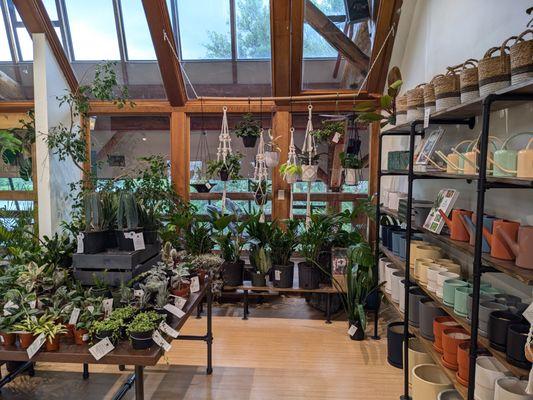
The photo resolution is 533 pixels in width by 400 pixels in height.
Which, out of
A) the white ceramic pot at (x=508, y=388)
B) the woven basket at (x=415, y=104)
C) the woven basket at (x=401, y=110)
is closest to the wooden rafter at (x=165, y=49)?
the woven basket at (x=401, y=110)

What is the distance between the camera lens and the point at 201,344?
3318mm

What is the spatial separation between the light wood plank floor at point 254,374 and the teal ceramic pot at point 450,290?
3.07ft

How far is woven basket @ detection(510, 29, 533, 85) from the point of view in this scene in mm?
1477

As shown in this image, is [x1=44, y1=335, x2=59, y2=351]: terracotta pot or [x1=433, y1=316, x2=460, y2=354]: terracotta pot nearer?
[x1=44, y1=335, x2=59, y2=351]: terracotta pot

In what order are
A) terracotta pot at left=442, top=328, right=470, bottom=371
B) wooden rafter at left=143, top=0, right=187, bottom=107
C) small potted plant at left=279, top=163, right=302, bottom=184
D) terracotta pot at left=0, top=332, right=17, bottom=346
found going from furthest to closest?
small potted plant at left=279, top=163, right=302, bottom=184 < wooden rafter at left=143, top=0, right=187, bottom=107 < terracotta pot at left=442, top=328, right=470, bottom=371 < terracotta pot at left=0, top=332, right=17, bottom=346

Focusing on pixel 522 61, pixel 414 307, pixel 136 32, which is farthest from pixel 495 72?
pixel 136 32

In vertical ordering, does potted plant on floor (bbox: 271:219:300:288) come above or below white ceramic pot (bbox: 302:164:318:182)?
below

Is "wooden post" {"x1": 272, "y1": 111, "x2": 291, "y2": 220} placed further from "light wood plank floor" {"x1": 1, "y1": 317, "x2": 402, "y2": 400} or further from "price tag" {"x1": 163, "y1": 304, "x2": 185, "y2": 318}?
"price tag" {"x1": 163, "y1": 304, "x2": 185, "y2": 318}

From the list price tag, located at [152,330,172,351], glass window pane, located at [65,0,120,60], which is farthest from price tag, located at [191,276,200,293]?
glass window pane, located at [65,0,120,60]

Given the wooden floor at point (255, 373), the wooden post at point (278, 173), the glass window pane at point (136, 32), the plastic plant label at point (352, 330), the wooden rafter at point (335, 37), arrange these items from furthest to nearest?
the wooden post at point (278, 173) < the glass window pane at point (136, 32) < the wooden rafter at point (335, 37) < the plastic plant label at point (352, 330) < the wooden floor at point (255, 373)

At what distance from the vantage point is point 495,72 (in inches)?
65.4

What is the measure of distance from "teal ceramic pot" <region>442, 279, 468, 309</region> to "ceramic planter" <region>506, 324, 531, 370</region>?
0.49 m

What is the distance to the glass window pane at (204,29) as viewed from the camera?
3887 millimetres

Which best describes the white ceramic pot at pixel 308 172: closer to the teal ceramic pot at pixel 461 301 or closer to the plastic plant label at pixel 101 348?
the teal ceramic pot at pixel 461 301
